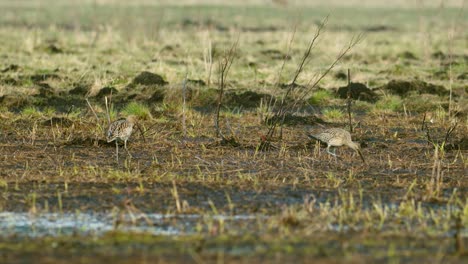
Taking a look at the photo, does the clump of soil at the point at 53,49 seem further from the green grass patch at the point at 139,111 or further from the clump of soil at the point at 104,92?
the green grass patch at the point at 139,111

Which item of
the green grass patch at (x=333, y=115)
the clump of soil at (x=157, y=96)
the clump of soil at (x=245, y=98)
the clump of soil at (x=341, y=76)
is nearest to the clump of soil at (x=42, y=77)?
the clump of soil at (x=157, y=96)

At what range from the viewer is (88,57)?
2441 cm

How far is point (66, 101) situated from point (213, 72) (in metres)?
4.18

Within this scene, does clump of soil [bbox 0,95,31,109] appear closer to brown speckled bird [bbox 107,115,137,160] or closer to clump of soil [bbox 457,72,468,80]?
brown speckled bird [bbox 107,115,137,160]

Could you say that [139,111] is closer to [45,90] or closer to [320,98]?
[45,90]

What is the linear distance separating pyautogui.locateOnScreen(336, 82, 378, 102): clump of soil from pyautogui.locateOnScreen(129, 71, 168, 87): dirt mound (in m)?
3.32

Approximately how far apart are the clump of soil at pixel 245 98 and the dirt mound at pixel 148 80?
1.64 m

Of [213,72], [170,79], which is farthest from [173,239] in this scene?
[213,72]

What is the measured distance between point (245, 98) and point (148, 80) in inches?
90.4

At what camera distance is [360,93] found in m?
18.5

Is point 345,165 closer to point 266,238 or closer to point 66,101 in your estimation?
point 266,238

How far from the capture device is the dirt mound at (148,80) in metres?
19.3

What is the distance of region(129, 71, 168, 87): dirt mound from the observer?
63.4ft

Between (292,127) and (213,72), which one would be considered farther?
(213,72)
